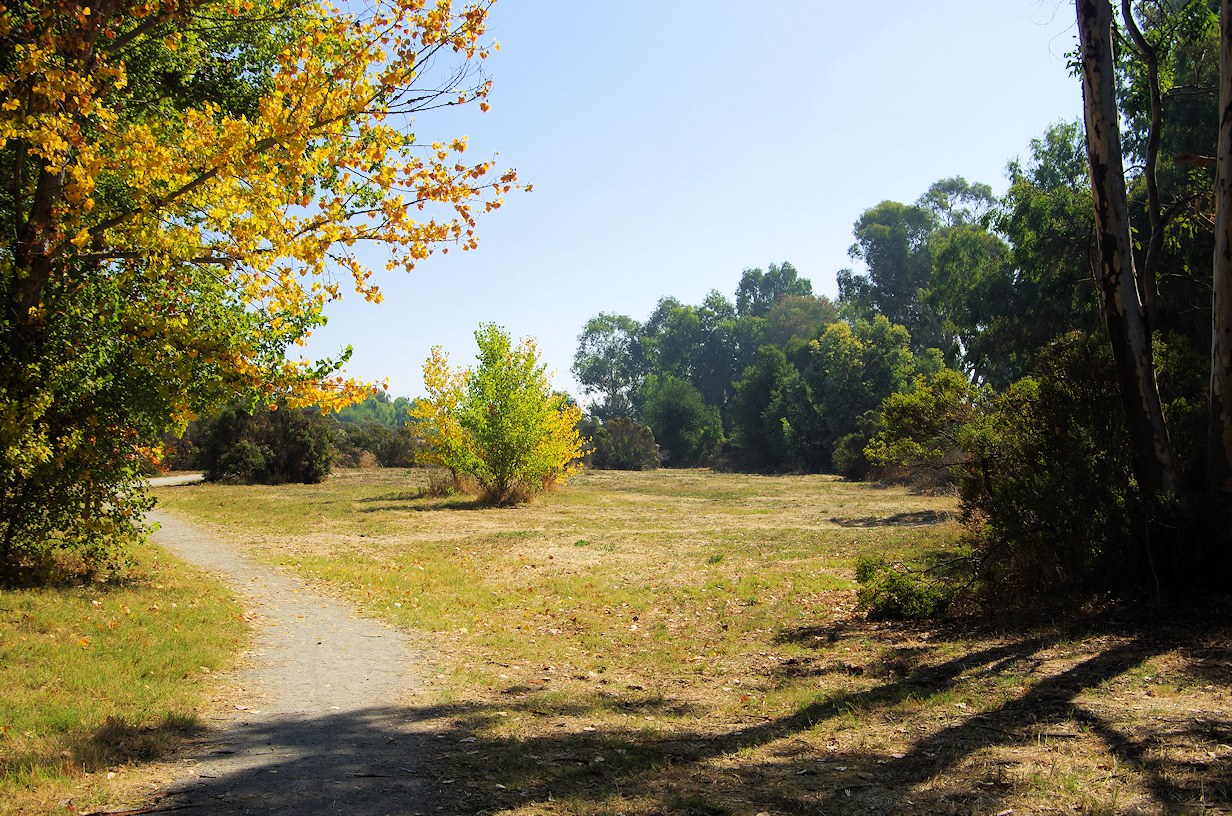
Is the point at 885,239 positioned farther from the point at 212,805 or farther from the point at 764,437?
the point at 212,805

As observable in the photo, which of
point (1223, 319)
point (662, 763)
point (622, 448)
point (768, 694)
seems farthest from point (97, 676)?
point (622, 448)

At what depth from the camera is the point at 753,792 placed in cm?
475

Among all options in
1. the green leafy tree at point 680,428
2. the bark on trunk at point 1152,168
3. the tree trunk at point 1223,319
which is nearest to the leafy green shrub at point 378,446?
the green leafy tree at point 680,428

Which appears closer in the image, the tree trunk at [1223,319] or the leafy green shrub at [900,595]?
the tree trunk at [1223,319]

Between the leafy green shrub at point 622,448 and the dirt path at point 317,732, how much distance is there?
50575 mm

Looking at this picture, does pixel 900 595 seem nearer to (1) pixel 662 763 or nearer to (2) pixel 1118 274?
(2) pixel 1118 274

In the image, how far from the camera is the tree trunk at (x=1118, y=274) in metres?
8.17

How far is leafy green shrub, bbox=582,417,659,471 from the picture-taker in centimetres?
6119

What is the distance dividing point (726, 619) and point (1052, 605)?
365 cm

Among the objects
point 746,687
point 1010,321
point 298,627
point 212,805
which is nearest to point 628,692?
point 746,687

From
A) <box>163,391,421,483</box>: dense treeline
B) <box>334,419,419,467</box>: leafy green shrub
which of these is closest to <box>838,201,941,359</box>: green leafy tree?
<box>334,419,419,467</box>: leafy green shrub

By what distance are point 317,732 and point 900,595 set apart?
6.53 m

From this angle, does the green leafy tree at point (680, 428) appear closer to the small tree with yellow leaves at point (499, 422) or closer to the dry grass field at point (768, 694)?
the small tree with yellow leaves at point (499, 422)

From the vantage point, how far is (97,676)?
23.2 ft
